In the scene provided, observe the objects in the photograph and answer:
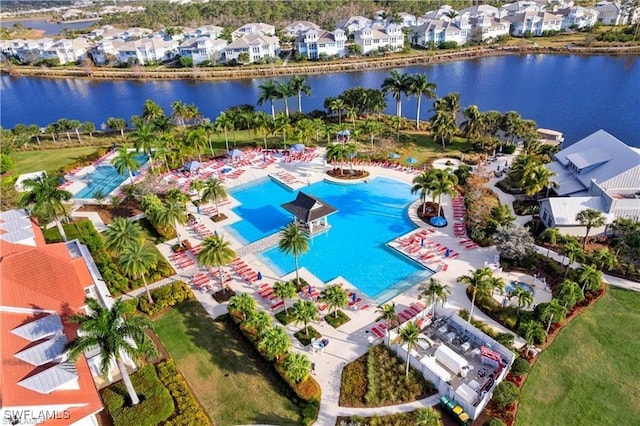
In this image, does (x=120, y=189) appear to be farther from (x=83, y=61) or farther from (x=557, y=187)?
(x=83, y=61)

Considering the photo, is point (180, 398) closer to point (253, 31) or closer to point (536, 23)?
point (253, 31)

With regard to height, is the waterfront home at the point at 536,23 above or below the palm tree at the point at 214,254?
above

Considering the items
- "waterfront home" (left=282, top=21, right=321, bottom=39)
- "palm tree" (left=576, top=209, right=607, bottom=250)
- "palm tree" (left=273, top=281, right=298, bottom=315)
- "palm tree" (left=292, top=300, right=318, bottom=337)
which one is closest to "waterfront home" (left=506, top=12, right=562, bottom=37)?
"waterfront home" (left=282, top=21, right=321, bottom=39)

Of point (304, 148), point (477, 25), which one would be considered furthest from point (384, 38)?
point (304, 148)

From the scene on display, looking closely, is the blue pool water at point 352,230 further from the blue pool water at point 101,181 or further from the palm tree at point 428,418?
the blue pool water at point 101,181

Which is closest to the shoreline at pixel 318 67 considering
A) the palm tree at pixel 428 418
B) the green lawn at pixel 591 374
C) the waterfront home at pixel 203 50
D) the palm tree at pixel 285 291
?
the waterfront home at pixel 203 50
